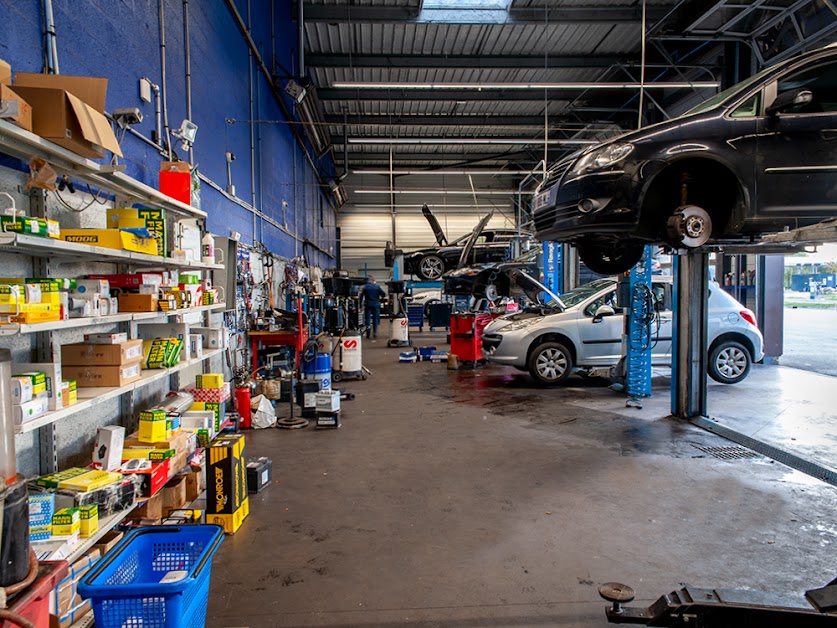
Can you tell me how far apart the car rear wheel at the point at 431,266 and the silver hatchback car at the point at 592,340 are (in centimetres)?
707

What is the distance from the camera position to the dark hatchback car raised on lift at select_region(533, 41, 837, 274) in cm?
323

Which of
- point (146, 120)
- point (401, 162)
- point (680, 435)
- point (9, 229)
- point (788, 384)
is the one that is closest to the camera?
point (9, 229)

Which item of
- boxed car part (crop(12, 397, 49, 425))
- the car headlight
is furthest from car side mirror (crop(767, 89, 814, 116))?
boxed car part (crop(12, 397, 49, 425))

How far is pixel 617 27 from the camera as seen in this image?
9.88 metres

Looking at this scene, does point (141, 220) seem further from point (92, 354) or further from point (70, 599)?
point (70, 599)

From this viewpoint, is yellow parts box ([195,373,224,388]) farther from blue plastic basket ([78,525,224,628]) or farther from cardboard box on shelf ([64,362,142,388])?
blue plastic basket ([78,525,224,628])

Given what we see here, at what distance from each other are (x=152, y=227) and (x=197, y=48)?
3094 millimetres

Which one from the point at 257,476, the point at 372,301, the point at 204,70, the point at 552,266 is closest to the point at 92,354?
the point at 257,476

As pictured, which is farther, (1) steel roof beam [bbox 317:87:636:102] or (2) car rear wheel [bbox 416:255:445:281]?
(2) car rear wheel [bbox 416:255:445:281]

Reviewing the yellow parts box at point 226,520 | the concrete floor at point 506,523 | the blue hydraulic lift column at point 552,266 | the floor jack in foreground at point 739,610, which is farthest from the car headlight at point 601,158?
the blue hydraulic lift column at point 552,266

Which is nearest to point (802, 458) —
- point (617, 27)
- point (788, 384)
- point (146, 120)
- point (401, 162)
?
point (788, 384)

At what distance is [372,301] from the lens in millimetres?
13977

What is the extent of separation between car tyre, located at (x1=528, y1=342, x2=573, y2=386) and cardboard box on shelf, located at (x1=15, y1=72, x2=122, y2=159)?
6.03 metres

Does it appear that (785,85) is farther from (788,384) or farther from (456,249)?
A: (456,249)
